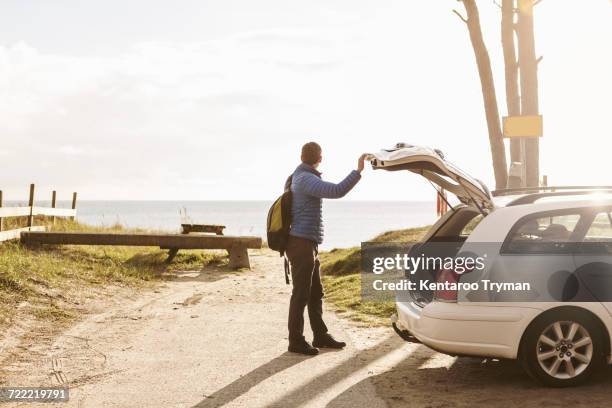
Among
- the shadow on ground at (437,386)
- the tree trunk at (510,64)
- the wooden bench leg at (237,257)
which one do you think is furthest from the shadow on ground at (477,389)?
the wooden bench leg at (237,257)

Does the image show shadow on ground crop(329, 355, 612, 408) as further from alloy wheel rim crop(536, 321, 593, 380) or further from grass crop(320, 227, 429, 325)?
grass crop(320, 227, 429, 325)

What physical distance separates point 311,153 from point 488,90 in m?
8.05

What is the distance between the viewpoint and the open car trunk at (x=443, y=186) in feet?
22.1

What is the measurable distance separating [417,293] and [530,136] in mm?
6072

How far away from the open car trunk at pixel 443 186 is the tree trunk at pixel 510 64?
22.8ft

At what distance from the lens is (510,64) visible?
14680mm

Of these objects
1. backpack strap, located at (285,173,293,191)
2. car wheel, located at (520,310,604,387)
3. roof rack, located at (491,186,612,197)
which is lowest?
car wheel, located at (520,310,604,387)

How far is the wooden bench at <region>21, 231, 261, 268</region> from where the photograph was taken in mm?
16688

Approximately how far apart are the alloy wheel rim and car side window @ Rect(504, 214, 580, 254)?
2.05ft

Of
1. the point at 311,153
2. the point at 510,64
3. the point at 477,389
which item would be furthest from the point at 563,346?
the point at 510,64

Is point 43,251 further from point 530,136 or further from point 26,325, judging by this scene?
point 530,136

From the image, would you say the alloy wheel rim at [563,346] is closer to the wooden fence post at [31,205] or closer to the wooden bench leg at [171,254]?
the wooden bench leg at [171,254]

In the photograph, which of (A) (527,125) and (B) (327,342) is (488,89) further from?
(B) (327,342)

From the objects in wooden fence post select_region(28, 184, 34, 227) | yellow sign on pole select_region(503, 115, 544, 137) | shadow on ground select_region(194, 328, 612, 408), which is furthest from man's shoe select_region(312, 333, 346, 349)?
wooden fence post select_region(28, 184, 34, 227)
